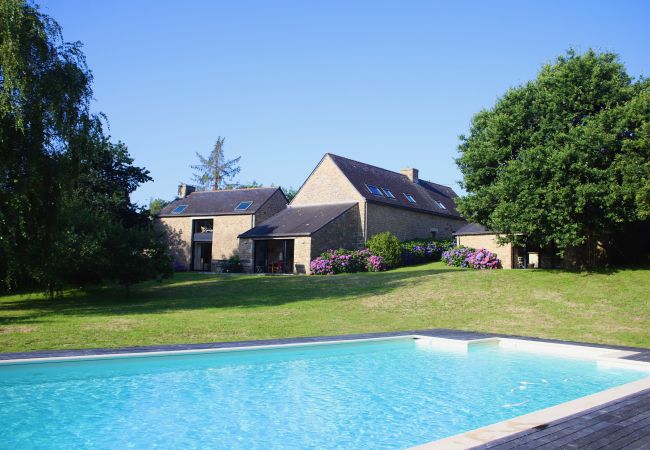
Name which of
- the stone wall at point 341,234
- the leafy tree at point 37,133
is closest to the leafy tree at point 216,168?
the stone wall at point 341,234

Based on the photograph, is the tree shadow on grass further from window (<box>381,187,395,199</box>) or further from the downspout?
window (<box>381,187,395,199</box>)

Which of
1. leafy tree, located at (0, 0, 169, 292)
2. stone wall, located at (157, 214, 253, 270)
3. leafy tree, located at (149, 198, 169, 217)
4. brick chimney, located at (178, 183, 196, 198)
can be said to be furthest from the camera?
leafy tree, located at (149, 198, 169, 217)

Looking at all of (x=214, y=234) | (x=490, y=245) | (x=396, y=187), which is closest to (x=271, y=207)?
(x=214, y=234)

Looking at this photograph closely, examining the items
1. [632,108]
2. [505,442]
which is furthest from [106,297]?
[632,108]

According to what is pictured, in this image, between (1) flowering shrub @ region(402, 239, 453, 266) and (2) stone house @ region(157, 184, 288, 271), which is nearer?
(1) flowering shrub @ region(402, 239, 453, 266)

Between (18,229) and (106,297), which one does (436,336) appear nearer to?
(18,229)

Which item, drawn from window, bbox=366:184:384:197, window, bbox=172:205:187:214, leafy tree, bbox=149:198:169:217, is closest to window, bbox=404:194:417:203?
window, bbox=366:184:384:197

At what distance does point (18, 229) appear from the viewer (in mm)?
15430

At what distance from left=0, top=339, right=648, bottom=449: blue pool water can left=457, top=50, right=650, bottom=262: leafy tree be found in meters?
10.2

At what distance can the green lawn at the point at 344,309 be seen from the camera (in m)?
12.4

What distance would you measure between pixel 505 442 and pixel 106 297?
853 inches

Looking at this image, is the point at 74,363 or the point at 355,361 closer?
the point at 74,363

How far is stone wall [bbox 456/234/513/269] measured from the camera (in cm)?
2756

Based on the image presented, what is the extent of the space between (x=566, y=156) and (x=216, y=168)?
5545cm
